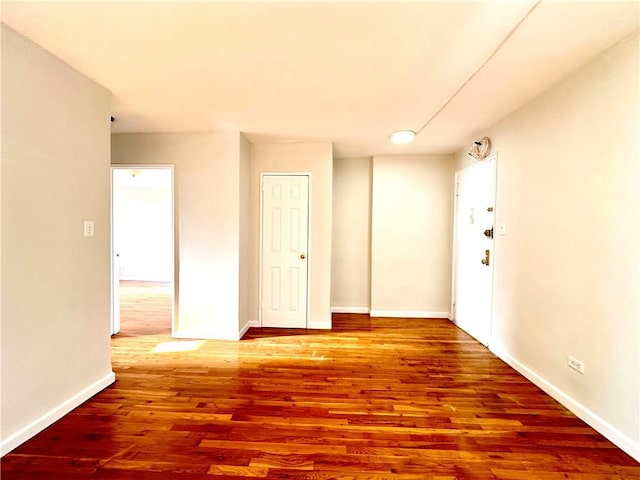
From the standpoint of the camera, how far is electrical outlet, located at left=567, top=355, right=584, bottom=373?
Result: 207cm

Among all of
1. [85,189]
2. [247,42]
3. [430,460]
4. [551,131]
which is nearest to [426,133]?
[551,131]

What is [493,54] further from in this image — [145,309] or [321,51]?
[145,309]

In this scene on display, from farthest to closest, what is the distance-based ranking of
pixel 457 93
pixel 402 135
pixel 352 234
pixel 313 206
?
pixel 352 234 → pixel 313 206 → pixel 402 135 → pixel 457 93

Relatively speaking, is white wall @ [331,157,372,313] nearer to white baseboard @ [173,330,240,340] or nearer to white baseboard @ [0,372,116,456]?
white baseboard @ [173,330,240,340]

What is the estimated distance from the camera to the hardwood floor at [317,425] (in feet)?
5.32

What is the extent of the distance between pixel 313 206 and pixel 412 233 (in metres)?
1.66

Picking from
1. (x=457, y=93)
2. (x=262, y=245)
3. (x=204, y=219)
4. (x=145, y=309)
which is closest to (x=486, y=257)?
(x=457, y=93)

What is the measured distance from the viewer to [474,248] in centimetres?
375

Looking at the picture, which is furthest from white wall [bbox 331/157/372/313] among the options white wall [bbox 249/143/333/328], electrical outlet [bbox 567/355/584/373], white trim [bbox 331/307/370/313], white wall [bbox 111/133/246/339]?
electrical outlet [bbox 567/355/584/373]

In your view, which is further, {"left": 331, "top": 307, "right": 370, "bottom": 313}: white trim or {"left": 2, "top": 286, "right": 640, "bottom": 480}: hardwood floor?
{"left": 331, "top": 307, "right": 370, "bottom": 313}: white trim

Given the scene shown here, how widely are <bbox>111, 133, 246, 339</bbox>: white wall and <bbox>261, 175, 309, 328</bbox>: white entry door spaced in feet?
1.80

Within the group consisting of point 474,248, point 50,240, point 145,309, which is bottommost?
point 145,309

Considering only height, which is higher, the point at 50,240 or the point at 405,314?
the point at 50,240

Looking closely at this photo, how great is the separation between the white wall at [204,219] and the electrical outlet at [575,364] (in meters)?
3.10
